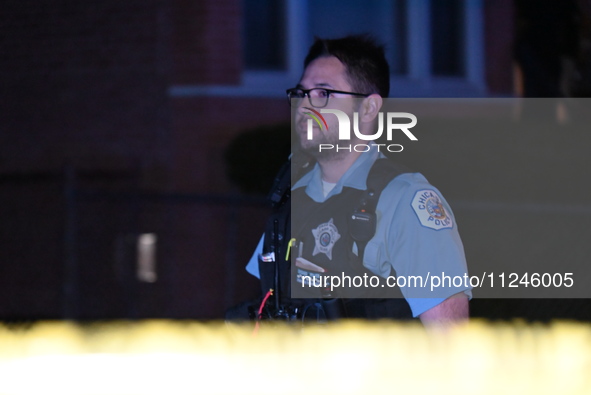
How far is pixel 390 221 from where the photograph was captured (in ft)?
10.1

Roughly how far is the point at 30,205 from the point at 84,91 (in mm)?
1245

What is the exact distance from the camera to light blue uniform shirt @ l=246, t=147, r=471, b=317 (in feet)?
9.71

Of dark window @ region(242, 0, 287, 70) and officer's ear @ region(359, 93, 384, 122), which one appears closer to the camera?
officer's ear @ region(359, 93, 384, 122)

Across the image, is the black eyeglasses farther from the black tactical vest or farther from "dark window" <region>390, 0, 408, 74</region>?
"dark window" <region>390, 0, 408, 74</region>

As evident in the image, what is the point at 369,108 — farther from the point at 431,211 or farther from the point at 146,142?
→ the point at 146,142

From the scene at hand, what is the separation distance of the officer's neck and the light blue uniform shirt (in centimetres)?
25

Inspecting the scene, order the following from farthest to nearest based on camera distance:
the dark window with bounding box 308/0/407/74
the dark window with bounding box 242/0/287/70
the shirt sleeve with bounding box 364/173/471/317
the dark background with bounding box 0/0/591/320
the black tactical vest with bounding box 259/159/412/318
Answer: the dark window with bounding box 308/0/407/74 < the dark window with bounding box 242/0/287/70 < the dark background with bounding box 0/0/591/320 < the black tactical vest with bounding box 259/159/412/318 < the shirt sleeve with bounding box 364/173/471/317

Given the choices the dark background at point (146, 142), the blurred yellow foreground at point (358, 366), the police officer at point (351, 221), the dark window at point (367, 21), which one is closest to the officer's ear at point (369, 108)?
the police officer at point (351, 221)

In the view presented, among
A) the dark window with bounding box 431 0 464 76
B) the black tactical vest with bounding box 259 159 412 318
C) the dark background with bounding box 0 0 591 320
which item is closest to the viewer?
the black tactical vest with bounding box 259 159 412 318

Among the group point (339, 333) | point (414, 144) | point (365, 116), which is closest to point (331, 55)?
point (365, 116)

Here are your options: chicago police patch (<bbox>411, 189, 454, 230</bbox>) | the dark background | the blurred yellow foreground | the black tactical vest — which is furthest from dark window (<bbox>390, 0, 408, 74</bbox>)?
chicago police patch (<bbox>411, 189, 454, 230</bbox>)

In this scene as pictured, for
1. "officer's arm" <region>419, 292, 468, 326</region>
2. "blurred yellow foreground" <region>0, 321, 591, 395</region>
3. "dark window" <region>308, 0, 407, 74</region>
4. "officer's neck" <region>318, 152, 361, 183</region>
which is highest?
"dark window" <region>308, 0, 407, 74</region>

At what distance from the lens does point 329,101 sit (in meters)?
3.25

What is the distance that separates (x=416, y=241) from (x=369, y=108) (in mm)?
573
